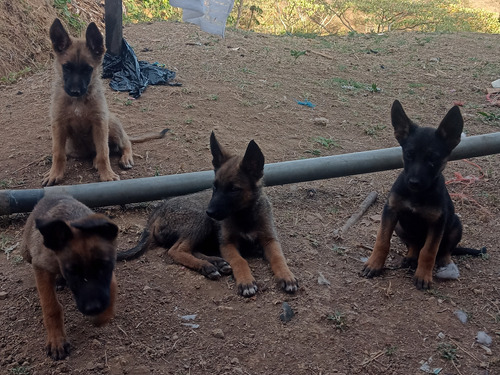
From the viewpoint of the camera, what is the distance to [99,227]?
2.98 metres

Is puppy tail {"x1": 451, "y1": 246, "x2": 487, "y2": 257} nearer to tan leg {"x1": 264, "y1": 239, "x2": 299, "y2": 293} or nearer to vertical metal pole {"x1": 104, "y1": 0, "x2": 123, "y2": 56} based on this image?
tan leg {"x1": 264, "y1": 239, "x2": 299, "y2": 293}

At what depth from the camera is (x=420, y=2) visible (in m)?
20.1

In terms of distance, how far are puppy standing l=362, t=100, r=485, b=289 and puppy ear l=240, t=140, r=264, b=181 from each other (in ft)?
3.84

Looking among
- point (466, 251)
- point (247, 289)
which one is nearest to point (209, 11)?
point (247, 289)

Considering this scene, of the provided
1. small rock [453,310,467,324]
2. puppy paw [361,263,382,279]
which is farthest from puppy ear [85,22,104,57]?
small rock [453,310,467,324]

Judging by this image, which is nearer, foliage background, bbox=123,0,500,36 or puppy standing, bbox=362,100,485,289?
puppy standing, bbox=362,100,485,289

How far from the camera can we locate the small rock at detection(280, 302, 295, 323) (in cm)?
371

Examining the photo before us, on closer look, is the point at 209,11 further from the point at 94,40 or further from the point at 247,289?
the point at 247,289

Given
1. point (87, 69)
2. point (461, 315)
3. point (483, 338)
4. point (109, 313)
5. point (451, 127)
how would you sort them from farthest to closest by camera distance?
point (87, 69) < point (451, 127) < point (461, 315) < point (483, 338) < point (109, 313)

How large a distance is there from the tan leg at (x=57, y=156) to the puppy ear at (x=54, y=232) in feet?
9.79

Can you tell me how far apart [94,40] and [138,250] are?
282cm

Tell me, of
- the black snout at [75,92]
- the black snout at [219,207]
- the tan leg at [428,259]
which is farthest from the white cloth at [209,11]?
the tan leg at [428,259]

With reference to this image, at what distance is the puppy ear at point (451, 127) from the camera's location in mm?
3947

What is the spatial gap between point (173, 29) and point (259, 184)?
895cm
